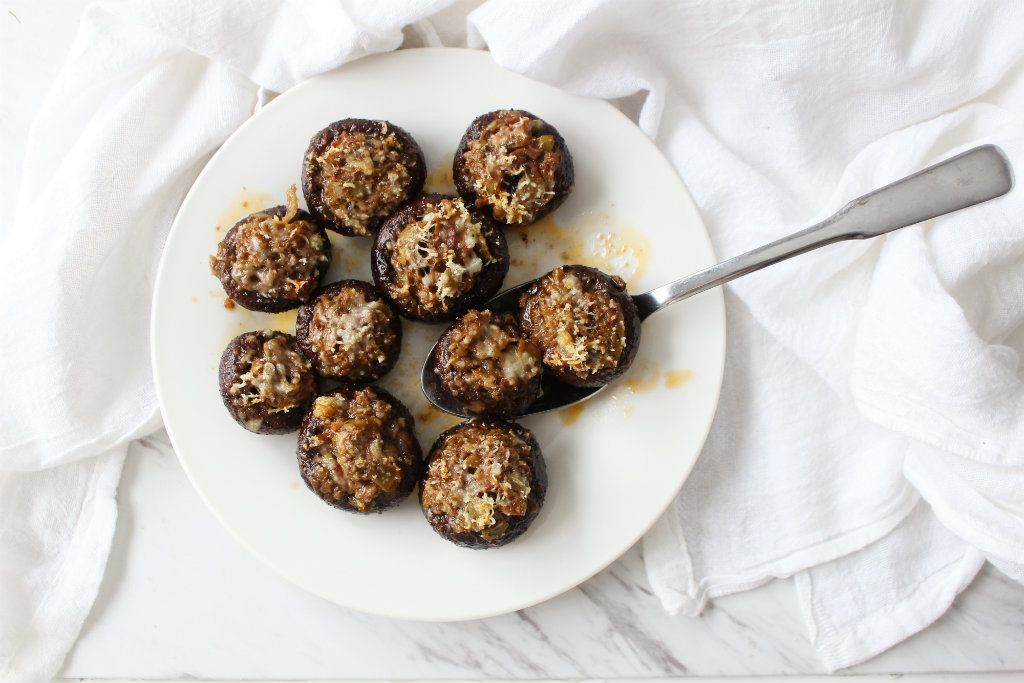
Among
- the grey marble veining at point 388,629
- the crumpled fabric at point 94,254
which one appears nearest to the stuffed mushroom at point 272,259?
the crumpled fabric at point 94,254

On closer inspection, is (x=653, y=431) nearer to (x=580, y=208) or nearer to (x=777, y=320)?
(x=777, y=320)

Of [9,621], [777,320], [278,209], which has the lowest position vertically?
[9,621]

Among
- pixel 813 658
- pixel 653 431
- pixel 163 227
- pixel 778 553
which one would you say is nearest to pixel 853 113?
pixel 653 431

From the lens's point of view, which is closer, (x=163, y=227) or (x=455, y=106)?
(x=455, y=106)

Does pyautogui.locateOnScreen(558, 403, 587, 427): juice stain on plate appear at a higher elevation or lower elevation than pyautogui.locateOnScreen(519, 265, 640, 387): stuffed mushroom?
lower

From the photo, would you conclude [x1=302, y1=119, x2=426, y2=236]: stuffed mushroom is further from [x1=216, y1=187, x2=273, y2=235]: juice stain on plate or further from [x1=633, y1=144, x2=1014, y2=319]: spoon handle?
[x1=633, y1=144, x2=1014, y2=319]: spoon handle

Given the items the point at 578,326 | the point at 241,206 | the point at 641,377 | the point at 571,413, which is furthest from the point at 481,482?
the point at 241,206

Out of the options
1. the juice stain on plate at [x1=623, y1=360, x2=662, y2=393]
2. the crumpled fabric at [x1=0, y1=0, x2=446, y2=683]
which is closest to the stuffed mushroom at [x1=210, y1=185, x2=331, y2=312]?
the crumpled fabric at [x1=0, y1=0, x2=446, y2=683]
